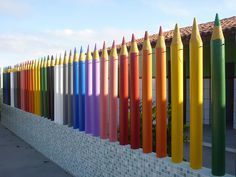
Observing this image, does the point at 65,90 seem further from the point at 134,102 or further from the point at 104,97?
the point at 134,102

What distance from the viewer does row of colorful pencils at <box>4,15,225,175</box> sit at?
12.7ft

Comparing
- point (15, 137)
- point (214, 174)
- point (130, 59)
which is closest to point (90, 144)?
point (130, 59)

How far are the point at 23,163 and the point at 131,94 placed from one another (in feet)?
13.7

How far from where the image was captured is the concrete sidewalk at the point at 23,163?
7.37 metres

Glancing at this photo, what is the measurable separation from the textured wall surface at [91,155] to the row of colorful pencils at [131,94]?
0.41 feet

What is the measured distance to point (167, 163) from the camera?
14.5 feet

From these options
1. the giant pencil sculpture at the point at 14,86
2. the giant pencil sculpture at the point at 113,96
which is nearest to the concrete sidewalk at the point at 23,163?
the giant pencil sculpture at the point at 113,96

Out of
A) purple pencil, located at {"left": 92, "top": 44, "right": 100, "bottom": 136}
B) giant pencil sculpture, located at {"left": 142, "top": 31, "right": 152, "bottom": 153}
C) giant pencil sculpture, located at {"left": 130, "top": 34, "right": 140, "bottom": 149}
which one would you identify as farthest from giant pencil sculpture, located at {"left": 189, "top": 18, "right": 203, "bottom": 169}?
purple pencil, located at {"left": 92, "top": 44, "right": 100, "bottom": 136}

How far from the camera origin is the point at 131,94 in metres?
5.31

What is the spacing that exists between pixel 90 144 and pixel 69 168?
119 centimetres

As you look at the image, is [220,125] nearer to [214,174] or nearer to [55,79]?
[214,174]

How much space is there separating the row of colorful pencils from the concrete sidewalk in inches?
39.7

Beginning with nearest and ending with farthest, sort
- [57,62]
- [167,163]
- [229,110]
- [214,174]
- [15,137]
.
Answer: [214,174] < [167,163] < [57,62] < [15,137] < [229,110]

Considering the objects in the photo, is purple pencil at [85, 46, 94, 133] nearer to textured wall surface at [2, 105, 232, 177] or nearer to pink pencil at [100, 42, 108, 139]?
textured wall surface at [2, 105, 232, 177]
